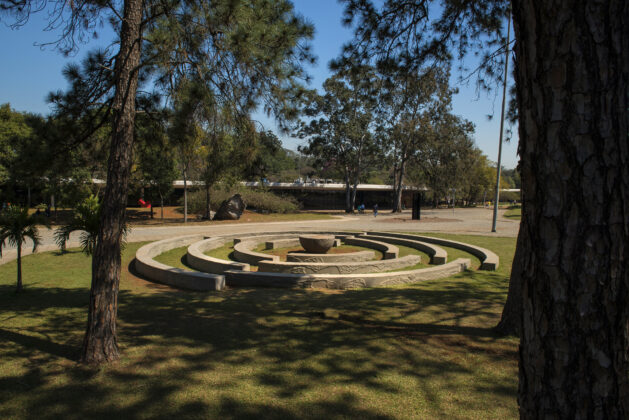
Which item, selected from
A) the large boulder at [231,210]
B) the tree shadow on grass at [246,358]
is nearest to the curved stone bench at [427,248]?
the tree shadow on grass at [246,358]

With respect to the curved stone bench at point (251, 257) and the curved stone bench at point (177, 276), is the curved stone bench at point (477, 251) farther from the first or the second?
the curved stone bench at point (177, 276)

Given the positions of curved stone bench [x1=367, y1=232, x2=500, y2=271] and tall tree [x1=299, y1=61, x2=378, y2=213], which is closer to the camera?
curved stone bench [x1=367, y1=232, x2=500, y2=271]

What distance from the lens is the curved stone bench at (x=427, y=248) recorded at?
459 inches

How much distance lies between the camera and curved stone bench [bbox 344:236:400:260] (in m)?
12.7

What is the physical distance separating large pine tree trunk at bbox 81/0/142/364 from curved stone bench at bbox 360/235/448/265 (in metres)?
9.29

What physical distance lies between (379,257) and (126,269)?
7.94 m

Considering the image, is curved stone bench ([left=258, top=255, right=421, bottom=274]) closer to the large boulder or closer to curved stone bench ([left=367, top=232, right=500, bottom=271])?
curved stone bench ([left=367, top=232, right=500, bottom=271])

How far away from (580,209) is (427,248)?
42.2ft

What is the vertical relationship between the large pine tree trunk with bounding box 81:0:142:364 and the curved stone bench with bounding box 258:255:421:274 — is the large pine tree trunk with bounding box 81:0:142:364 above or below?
above

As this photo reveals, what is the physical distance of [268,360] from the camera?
4.43 meters

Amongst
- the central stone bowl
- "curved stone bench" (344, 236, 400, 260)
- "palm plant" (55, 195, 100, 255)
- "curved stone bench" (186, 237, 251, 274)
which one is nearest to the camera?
"palm plant" (55, 195, 100, 255)

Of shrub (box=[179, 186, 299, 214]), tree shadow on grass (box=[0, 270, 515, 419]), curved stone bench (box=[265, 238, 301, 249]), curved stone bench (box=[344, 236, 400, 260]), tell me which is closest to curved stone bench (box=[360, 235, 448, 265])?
curved stone bench (box=[344, 236, 400, 260])

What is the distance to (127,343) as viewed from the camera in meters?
4.90

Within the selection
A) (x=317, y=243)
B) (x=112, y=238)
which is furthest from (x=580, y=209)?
(x=317, y=243)
